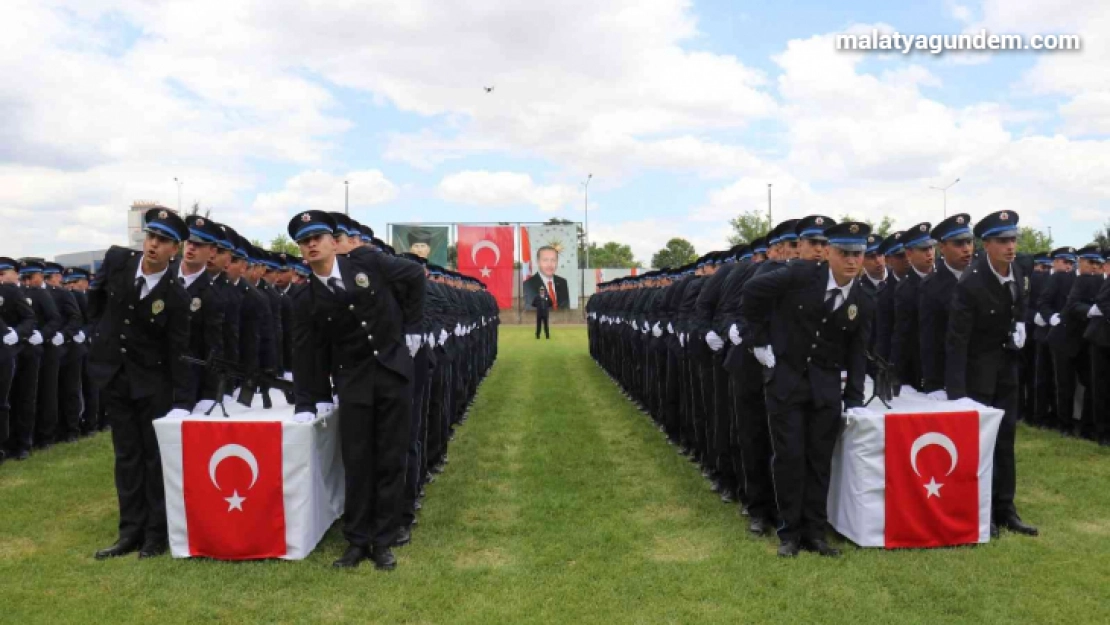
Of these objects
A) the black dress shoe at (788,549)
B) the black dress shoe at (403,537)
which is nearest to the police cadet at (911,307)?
the black dress shoe at (788,549)

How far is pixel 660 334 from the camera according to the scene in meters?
9.98

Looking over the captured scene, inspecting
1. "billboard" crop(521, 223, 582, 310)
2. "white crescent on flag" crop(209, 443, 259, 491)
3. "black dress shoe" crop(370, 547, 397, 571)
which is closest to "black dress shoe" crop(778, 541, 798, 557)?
"black dress shoe" crop(370, 547, 397, 571)

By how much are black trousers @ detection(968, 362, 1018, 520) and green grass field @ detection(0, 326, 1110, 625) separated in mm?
303

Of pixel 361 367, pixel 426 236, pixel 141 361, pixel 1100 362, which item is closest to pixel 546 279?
pixel 426 236

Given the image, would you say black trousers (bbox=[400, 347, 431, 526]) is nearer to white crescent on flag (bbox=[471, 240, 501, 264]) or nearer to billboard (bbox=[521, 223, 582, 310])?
billboard (bbox=[521, 223, 582, 310])

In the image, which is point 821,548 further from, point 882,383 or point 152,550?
point 152,550

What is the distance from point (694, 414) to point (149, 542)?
501 cm

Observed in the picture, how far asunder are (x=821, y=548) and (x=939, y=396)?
1541 millimetres

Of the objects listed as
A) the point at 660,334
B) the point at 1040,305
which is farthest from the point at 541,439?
the point at 1040,305

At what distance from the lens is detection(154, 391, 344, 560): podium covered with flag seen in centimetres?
496

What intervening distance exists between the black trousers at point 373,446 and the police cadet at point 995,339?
12.6ft

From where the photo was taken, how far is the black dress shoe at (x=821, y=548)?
5.09m

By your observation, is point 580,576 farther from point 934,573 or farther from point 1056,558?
point 1056,558

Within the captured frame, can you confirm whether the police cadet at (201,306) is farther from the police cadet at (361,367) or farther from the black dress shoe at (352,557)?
the black dress shoe at (352,557)
